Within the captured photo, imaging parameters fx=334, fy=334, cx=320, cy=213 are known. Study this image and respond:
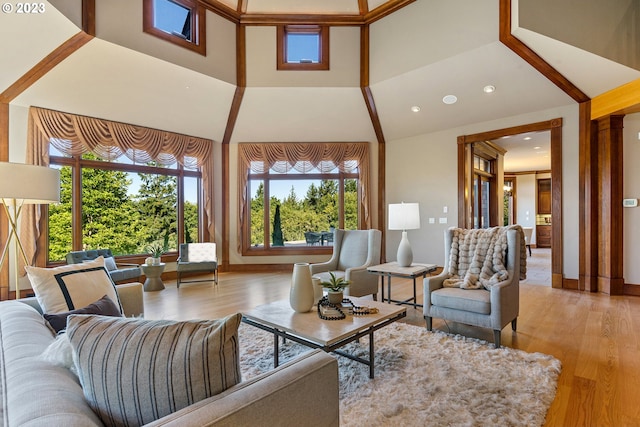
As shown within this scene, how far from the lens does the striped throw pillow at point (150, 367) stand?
84 cm

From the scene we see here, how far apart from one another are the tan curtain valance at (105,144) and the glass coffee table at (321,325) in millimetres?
4028

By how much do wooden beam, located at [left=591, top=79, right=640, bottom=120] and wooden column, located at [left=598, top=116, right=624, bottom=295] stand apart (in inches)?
5.4

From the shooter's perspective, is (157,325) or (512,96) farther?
(512,96)

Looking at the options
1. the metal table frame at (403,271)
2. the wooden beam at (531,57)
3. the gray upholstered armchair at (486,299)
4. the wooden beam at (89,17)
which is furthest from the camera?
the wooden beam at (531,57)

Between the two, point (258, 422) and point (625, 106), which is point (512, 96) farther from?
point (258, 422)

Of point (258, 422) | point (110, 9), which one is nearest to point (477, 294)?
point (258, 422)

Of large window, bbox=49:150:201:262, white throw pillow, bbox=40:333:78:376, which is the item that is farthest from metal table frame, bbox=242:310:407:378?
large window, bbox=49:150:201:262

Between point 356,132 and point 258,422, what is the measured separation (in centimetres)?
611

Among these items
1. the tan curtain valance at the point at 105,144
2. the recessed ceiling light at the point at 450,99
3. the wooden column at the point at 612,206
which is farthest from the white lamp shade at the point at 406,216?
the tan curtain valance at the point at 105,144

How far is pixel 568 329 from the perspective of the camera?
10.5ft

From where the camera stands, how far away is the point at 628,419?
5.96 feet

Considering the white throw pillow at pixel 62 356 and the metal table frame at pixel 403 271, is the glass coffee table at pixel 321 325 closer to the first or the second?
the metal table frame at pixel 403 271

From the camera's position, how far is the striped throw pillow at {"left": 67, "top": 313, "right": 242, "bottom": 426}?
0.84 metres

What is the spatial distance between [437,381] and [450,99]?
443 cm
